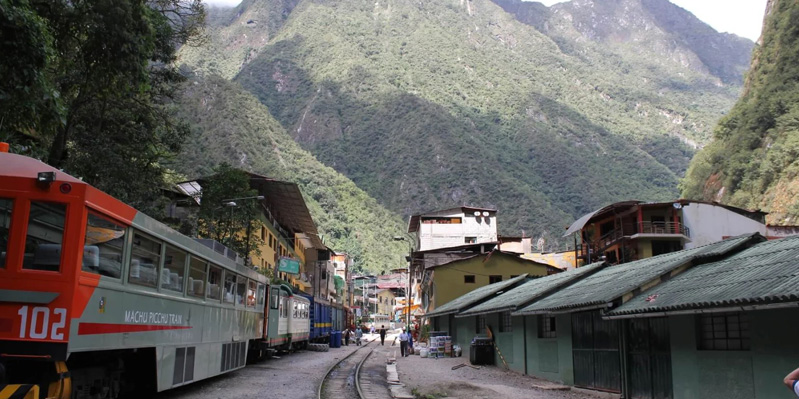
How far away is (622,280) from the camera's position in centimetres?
1537

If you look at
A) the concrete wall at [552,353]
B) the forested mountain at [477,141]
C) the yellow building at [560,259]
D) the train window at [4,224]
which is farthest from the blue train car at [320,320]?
the forested mountain at [477,141]

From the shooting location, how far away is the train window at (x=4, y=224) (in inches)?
286

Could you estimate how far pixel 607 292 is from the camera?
14344 mm

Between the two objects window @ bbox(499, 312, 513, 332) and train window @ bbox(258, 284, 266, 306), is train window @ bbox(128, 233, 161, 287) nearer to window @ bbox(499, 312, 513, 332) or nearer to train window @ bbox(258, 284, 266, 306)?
train window @ bbox(258, 284, 266, 306)

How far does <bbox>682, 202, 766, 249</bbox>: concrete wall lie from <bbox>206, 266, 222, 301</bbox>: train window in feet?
143

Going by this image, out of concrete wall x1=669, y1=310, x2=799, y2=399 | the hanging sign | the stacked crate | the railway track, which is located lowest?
the railway track

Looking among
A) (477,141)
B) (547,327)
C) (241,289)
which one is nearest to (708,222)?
(547,327)

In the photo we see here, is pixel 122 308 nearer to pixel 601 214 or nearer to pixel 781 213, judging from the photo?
pixel 601 214

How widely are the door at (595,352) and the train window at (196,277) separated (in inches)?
351

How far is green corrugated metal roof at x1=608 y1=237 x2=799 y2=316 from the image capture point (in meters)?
8.80

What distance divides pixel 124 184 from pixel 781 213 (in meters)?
50.9

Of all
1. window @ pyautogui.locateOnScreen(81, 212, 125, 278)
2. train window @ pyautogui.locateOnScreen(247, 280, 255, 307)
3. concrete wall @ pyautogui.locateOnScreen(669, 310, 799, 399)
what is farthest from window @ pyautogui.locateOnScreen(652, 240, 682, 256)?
window @ pyautogui.locateOnScreen(81, 212, 125, 278)

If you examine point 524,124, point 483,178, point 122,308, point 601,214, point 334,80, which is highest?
point 334,80

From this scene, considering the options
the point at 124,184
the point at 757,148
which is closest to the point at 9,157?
the point at 124,184
